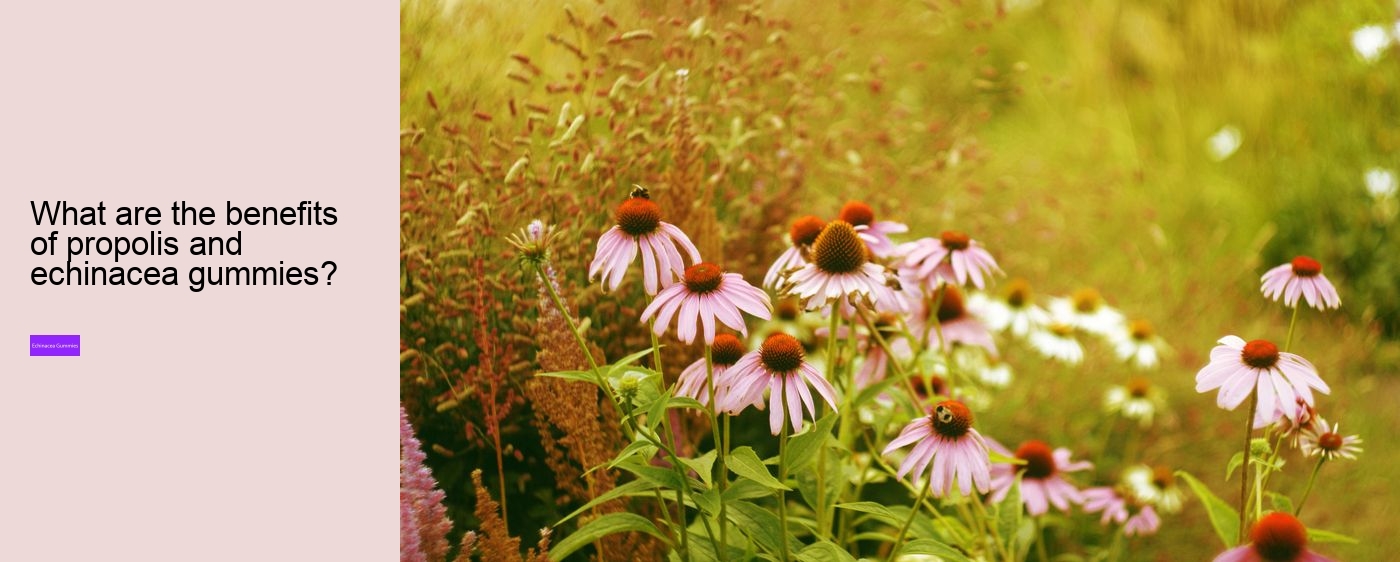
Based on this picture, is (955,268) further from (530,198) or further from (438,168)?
(438,168)

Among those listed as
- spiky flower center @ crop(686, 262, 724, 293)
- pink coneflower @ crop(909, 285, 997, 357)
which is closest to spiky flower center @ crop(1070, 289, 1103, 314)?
pink coneflower @ crop(909, 285, 997, 357)

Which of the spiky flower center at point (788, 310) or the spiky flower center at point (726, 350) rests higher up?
the spiky flower center at point (788, 310)

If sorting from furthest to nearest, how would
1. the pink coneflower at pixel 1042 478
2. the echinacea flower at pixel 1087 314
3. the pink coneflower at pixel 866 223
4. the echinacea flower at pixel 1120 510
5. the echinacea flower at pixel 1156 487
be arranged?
the echinacea flower at pixel 1087 314, the echinacea flower at pixel 1156 487, the echinacea flower at pixel 1120 510, the pink coneflower at pixel 1042 478, the pink coneflower at pixel 866 223

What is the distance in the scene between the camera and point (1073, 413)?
289 centimetres

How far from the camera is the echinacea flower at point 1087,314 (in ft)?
8.90

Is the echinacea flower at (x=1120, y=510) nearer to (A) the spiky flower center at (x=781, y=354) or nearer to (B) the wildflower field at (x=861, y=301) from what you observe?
(B) the wildflower field at (x=861, y=301)

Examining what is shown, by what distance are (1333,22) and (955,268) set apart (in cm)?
355

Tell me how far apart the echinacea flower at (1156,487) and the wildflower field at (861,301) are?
0.01 m

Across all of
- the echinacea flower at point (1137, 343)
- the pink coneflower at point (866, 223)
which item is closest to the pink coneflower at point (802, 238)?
the pink coneflower at point (866, 223)

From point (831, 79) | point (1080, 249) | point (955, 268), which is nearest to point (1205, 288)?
point (1080, 249)

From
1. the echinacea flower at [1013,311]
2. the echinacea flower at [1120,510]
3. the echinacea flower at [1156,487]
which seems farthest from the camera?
the echinacea flower at [1013,311]

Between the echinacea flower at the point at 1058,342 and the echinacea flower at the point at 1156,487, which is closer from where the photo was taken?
the echinacea flower at the point at 1156,487

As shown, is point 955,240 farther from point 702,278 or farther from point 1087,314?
point 1087,314
